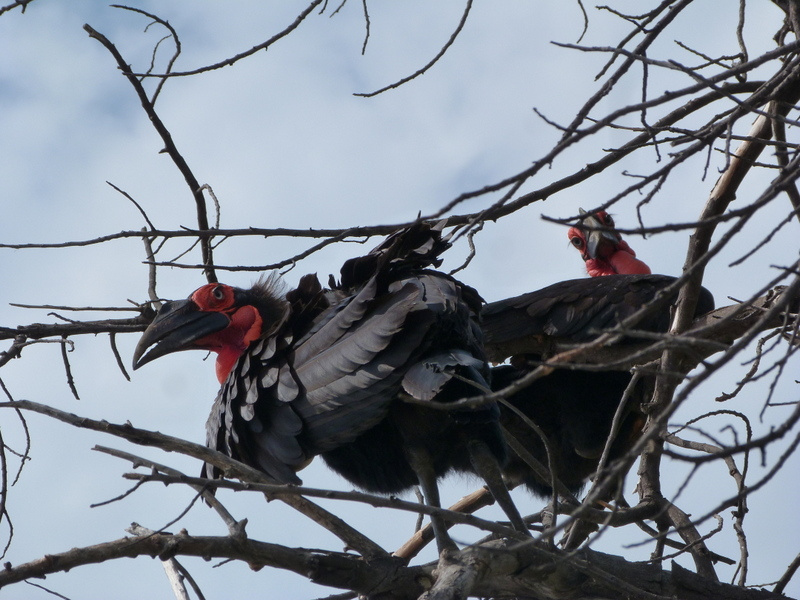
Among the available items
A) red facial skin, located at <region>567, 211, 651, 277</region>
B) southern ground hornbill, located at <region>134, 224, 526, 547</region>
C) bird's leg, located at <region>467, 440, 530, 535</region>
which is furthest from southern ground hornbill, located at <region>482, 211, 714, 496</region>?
red facial skin, located at <region>567, 211, 651, 277</region>

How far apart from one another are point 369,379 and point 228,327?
1106 mm

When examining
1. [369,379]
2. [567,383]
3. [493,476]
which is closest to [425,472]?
[493,476]

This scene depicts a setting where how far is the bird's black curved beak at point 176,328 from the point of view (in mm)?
3818

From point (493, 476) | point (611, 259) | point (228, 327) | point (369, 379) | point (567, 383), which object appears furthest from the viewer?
point (611, 259)

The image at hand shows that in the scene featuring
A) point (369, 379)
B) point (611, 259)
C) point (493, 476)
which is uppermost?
point (611, 259)

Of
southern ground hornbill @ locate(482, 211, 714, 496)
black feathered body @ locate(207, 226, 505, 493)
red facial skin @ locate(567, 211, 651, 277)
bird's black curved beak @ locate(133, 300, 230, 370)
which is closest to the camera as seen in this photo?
black feathered body @ locate(207, 226, 505, 493)

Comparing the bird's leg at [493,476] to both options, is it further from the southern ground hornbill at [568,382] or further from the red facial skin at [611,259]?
the red facial skin at [611,259]

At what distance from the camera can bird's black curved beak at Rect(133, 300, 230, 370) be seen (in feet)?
12.5

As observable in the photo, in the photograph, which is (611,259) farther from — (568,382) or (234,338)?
(234,338)

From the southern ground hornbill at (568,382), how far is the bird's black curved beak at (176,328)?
4.02 feet

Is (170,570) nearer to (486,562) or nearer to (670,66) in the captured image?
(486,562)

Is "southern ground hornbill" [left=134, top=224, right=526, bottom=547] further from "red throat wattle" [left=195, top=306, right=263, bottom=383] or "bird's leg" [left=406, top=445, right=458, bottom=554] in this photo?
"red throat wattle" [left=195, top=306, right=263, bottom=383]

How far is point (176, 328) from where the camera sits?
3.93m

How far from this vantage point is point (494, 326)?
4277mm
